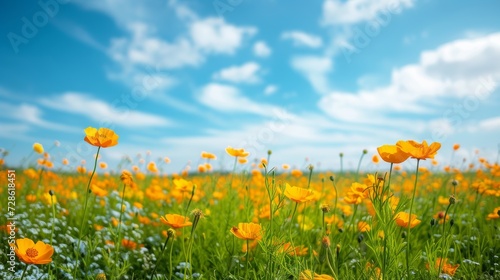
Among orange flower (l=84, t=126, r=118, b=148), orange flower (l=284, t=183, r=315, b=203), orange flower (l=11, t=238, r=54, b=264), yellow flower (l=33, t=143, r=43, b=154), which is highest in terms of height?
orange flower (l=84, t=126, r=118, b=148)

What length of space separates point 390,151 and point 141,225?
2.94 metres

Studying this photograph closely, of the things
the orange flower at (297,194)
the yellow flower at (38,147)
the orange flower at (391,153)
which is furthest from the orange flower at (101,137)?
the yellow flower at (38,147)

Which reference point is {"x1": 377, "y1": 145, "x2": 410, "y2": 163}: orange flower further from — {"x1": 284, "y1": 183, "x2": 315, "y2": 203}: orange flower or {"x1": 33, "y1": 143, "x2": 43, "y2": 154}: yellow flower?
{"x1": 33, "y1": 143, "x2": 43, "y2": 154}: yellow flower

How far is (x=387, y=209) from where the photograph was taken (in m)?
1.64

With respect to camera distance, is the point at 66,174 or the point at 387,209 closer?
the point at 387,209

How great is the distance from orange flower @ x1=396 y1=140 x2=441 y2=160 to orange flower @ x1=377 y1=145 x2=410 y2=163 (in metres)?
0.02

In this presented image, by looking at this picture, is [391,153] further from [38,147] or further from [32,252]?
[38,147]

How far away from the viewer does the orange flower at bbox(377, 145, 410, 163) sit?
1537 millimetres

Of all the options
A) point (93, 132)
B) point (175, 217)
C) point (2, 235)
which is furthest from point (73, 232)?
point (175, 217)

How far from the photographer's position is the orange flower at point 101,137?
186cm

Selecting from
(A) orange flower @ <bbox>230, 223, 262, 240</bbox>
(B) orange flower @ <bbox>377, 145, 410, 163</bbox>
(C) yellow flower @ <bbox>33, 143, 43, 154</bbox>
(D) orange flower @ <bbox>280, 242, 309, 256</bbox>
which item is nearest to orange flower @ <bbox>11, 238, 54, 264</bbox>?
(A) orange flower @ <bbox>230, 223, 262, 240</bbox>

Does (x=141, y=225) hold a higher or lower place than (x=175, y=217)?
lower

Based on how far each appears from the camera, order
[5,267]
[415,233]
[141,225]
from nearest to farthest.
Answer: [5,267]
[415,233]
[141,225]

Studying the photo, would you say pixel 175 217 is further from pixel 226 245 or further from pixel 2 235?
pixel 2 235
